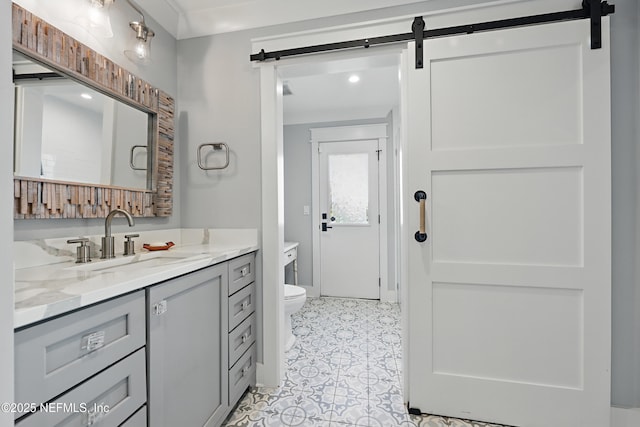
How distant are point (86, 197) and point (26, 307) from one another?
0.88m

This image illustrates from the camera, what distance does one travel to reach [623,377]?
57.0 inches

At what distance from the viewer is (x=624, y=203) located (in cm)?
144

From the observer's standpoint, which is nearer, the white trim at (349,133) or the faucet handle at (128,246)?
the faucet handle at (128,246)

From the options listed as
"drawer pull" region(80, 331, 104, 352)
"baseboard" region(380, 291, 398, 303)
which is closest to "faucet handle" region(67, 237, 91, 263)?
"drawer pull" region(80, 331, 104, 352)

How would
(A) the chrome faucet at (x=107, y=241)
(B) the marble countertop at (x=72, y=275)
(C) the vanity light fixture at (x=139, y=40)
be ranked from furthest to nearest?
Result: 1. (C) the vanity light fixture at (x=139, y=40)
2. (A) the chrome faucet at (x=107, y=241)
3. (B) the marble countertop at (x=72, y=275)

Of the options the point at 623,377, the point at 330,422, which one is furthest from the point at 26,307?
the point at 623,377

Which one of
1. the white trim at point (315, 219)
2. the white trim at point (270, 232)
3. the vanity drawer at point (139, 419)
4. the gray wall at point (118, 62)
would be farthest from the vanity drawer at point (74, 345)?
the white trim at point (315, 219)

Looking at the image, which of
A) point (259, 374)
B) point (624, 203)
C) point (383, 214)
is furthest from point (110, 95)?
point (383, 214)

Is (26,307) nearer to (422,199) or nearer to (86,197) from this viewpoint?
(86,197)

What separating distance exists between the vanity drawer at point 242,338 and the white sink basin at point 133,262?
1.65 ft

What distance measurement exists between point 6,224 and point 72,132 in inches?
38.8

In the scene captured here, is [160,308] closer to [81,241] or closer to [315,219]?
[81,241]

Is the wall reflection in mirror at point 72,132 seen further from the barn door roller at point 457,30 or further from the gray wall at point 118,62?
the barn door roller at point 457,30

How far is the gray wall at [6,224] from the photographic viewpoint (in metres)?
0.54
